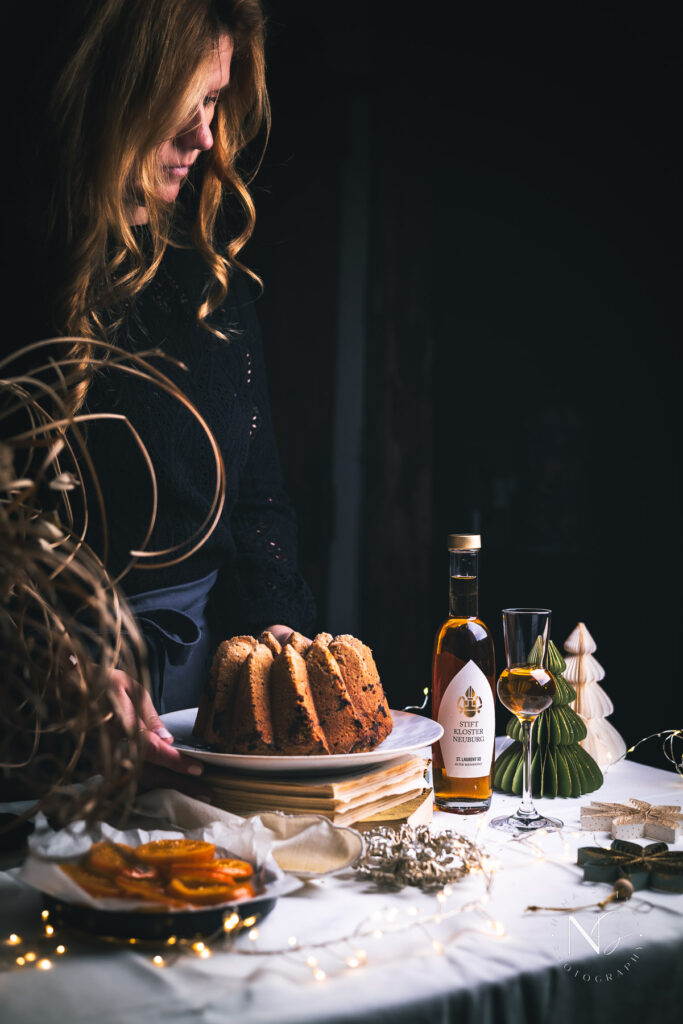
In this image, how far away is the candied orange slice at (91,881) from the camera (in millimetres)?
667

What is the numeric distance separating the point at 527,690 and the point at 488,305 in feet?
10.0

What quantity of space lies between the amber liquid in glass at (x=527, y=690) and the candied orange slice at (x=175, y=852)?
1.30ft

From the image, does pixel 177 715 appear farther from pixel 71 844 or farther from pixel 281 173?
pixel 281 173

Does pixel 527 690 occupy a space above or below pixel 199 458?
below

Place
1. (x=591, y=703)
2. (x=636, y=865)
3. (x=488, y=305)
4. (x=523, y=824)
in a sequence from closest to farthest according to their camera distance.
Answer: (x=636, y=865)
(x=523, y=824)
(x=591, y=703)
(x=488, y=305)

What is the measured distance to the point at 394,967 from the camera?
25.2 inches

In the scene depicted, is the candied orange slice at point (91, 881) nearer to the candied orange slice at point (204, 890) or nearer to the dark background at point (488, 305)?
the candied orange slice at point (204, 890)

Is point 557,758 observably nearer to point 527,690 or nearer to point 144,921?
point 527,690

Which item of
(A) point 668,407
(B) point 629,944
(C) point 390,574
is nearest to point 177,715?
(B) point 629,944

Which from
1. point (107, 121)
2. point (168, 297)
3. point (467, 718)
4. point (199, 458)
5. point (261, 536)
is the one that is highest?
point (107, 121)

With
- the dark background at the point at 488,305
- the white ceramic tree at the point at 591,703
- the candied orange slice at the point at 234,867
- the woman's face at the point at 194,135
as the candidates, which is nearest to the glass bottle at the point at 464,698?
the white ceramic tree at the point at 591,703

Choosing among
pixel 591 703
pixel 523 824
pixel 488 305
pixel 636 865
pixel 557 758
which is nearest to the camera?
pixel 636 865

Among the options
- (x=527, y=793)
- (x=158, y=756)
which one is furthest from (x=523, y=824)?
(x=158, y=756)

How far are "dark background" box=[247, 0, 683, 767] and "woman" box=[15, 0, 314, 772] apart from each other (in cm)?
154
